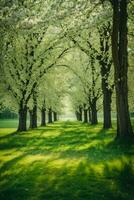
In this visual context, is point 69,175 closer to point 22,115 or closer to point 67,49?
point 22,115

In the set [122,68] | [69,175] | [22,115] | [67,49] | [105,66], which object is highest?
[67,49]

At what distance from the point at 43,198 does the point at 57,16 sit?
10.4 meters

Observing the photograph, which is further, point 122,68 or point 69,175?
point 122,68

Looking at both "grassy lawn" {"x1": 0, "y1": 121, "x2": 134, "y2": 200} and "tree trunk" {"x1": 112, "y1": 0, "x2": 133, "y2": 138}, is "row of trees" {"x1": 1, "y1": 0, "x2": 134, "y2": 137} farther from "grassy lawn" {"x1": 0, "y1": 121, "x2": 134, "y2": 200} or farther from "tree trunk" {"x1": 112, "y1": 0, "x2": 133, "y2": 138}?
"grassy lawn" {"x1": 0, "y1": 121, "x2": 134, "y2": 200}

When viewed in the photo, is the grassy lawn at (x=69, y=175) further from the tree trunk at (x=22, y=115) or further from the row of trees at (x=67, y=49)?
the tree trunk at (x=22, y=115)

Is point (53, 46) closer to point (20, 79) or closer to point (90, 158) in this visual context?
point (20, 79)

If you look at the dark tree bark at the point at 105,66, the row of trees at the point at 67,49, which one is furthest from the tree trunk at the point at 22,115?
the dark tree bark at the point at 105,66

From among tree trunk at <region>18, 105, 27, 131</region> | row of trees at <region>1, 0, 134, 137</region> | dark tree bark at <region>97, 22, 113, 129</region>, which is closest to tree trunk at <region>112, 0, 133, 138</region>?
row of trees at <region>1, 0, 134, 137</region>

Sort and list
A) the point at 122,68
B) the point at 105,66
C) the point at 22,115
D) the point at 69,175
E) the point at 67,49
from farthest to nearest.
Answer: the point at 67,49
the point at 22,115
the point at 105,66
the point at 122,68
the point at 69,175

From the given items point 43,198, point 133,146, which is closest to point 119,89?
point 133,146

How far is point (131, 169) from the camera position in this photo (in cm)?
1283

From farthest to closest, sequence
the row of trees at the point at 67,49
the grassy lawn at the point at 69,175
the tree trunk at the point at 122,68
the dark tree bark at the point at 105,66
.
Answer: the dark tree bark at the point at 105,66, the tree trunk at the point at 122,68, the row of trees at the point at 67,49, the grassy lawn at the point at 69,175

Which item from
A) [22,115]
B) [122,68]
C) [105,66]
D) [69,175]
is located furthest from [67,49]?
[69,175]

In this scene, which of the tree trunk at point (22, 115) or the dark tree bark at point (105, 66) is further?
the tree trunk at point (22, 115)
